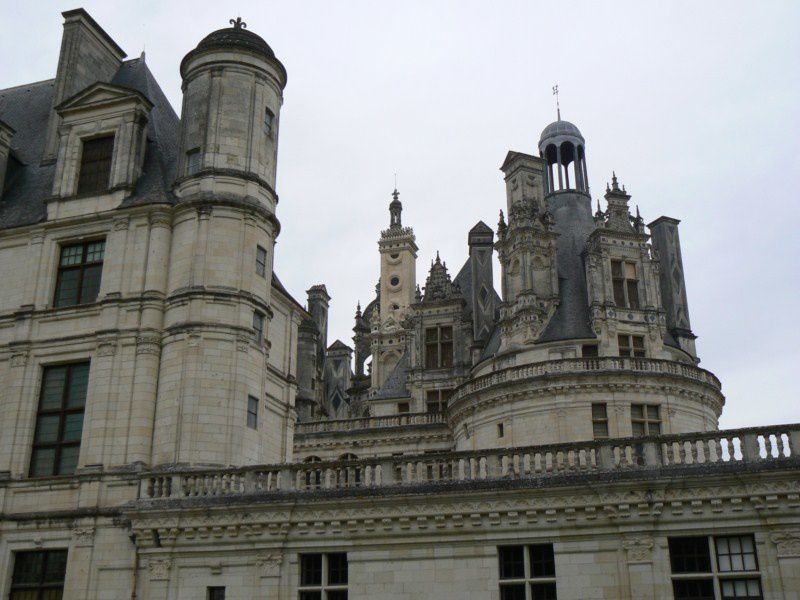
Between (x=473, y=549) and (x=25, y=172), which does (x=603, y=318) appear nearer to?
(x=473, y=549)

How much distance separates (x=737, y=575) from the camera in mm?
14672

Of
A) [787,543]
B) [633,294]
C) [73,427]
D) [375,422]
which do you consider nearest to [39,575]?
[73,427]

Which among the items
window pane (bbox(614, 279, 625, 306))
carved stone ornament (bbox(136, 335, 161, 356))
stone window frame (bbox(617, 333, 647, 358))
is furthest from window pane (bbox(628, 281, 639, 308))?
carved stone ornament (bbox(136, 335, 161, 356))

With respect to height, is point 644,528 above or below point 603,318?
below

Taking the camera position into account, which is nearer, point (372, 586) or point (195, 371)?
point (372, 586)

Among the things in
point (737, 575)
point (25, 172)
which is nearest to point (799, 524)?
point (737, 575)

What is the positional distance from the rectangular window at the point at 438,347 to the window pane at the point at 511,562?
25.4 m

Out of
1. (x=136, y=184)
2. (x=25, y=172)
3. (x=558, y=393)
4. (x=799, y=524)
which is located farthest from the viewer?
(x=558, y=393)

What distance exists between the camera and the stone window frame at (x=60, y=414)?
851 inches

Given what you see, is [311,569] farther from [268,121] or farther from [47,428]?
[268,121]

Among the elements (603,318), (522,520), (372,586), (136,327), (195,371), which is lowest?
(372,586)

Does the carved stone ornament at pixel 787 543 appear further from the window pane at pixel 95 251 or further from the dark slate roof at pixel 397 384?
the dark slate roof at pixel 397 384

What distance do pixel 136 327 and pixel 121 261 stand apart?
1989 millimetres

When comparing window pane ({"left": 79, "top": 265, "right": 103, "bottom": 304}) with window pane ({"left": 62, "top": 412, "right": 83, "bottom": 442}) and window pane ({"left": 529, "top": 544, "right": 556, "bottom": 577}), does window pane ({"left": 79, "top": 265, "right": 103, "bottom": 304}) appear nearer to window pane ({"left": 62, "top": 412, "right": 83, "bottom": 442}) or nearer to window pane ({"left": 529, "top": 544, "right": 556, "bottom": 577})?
window pane ({"left": 62, "top": 412, "right": 83, "bottom": 442})
